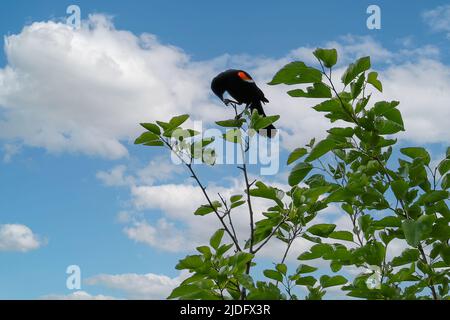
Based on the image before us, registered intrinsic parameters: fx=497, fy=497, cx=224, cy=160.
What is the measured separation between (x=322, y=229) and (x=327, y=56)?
93 centimetres

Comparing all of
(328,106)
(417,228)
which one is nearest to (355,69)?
(328,106)

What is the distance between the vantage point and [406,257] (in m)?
2.52

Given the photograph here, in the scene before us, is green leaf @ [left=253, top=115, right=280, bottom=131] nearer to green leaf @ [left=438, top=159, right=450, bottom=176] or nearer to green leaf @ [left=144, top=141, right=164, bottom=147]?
green leaf @ [left=144, top=141, right=164, bottom=147]

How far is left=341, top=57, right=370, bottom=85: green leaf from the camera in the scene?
2521 millimetres

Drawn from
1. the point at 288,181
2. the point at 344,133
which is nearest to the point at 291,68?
the point at 344,133

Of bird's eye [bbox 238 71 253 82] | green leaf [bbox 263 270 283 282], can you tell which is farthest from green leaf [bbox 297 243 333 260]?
bird's eye [bbox 238 71 253 82]

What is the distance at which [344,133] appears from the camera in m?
2.64

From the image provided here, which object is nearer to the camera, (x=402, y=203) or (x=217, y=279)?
(x=217, y=279)

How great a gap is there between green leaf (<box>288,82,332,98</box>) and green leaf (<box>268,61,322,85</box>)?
0.04 m

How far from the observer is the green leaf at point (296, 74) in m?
2.47

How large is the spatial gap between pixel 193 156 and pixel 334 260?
99cm

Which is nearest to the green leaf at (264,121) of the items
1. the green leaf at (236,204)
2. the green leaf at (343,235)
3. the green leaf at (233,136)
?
the green leaf at (233,136)
